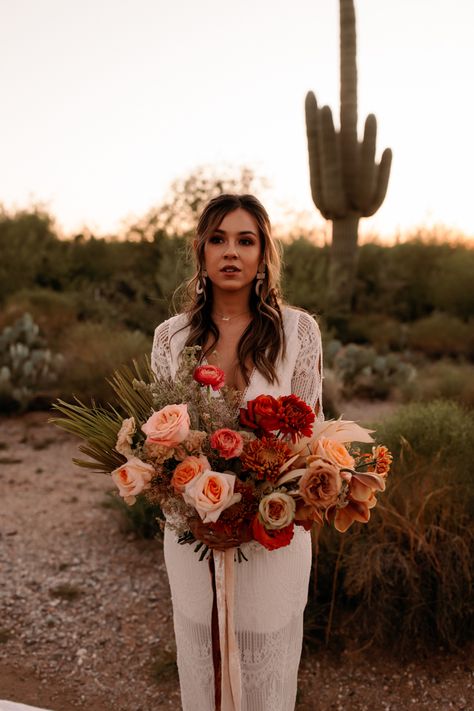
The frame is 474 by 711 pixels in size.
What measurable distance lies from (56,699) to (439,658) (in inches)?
81.5

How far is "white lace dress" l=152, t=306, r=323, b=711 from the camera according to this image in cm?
243

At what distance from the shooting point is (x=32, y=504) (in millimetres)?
6566

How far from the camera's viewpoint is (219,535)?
199 cm

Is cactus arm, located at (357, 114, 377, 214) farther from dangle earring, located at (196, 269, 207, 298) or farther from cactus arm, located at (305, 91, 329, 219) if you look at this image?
dangle earring, located at (196, 269, 207, 298)

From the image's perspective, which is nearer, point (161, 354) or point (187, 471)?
point (187, 471)

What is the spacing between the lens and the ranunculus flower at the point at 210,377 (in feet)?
6.62

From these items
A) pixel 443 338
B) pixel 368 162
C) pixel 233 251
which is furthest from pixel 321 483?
pixel 443 338

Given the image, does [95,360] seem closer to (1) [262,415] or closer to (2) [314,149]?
(2) [314,149]

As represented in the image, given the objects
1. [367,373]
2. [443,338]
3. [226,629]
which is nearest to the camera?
[226,629]

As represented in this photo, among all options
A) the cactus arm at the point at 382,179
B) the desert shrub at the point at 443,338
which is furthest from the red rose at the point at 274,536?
the desert shrub at the point at 443,338

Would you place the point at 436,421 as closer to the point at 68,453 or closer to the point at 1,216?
the point at 68,453

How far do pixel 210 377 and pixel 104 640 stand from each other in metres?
2.87

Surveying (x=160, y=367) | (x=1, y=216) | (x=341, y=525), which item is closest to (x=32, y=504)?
(x=160, y=367)

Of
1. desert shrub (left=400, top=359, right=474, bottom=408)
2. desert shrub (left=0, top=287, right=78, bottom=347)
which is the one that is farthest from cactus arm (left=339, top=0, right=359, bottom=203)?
desert shrub (left=0, top=287, right=78, bottom=347)
